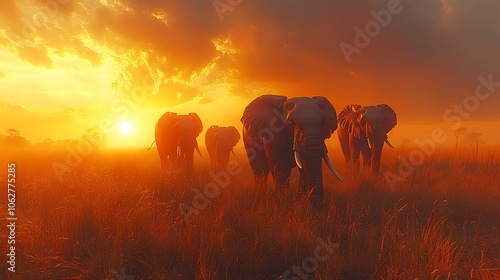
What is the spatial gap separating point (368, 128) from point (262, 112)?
5.04 meters

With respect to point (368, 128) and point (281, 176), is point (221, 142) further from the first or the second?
point (281, 176)

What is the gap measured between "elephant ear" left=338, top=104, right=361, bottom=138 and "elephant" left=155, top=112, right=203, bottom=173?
5.57 m

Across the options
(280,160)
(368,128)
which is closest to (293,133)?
(280,160)

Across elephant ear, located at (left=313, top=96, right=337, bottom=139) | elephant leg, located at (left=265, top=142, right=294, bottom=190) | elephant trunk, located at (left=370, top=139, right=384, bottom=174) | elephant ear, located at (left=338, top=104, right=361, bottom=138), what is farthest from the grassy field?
elephant ear, located at (left=338, top=104, right=361, bottom=138)

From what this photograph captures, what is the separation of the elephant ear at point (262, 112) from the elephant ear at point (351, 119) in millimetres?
5394

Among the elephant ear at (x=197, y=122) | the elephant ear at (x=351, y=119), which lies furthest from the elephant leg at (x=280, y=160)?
the elephant ear at (x=351, y=119)

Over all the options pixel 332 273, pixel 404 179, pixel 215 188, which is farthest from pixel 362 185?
pixel 332 273

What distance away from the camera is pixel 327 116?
6.45 m

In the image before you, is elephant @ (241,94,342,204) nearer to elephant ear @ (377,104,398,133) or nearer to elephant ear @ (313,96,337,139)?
elephant ear @ (313,96,337,139)

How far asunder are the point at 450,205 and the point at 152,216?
18.3 ft

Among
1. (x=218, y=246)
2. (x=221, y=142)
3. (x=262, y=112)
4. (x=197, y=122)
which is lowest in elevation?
(x=218, y=246)

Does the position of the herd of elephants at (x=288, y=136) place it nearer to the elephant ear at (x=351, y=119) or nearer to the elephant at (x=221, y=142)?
the elephant ear at (x=351, y=119)

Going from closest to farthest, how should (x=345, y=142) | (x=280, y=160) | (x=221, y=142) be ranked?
1. (x=280, y=160)
2. (x=345, y=142)
3. (x=221, y=142)

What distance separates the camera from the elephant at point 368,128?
995cm
